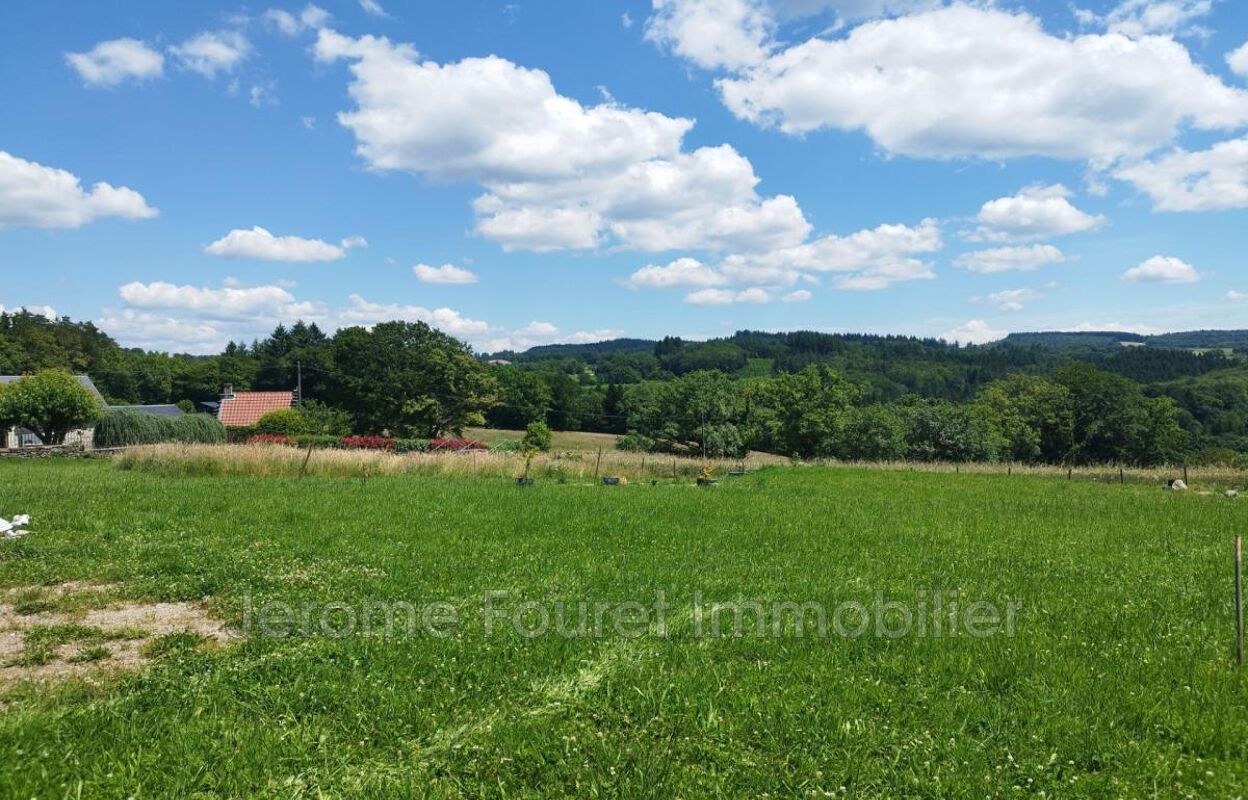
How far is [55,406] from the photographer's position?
39.8 meters

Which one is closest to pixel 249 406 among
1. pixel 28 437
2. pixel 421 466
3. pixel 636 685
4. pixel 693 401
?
pixel 28 437

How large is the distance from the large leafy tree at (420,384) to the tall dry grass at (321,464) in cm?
3326

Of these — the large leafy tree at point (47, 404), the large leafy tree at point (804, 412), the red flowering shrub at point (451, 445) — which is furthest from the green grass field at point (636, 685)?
the large leafy tree at point (804, 412)

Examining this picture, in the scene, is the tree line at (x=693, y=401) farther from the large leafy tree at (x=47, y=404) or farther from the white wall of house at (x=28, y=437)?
the large leafy tree at (x=47, y=404)

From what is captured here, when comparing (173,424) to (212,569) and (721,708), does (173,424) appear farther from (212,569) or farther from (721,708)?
(721,708)

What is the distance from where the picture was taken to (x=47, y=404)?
39594 millimetres

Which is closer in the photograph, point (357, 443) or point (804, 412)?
point (357, 443)

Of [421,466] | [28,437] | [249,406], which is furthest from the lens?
[249,406]

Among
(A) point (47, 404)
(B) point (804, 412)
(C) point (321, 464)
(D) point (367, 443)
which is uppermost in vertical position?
(A) point (47, 404)

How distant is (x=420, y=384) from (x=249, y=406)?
18.9 metres

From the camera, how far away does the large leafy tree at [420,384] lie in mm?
58844

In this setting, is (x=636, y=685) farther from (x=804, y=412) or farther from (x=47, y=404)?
(x=804, y=412)

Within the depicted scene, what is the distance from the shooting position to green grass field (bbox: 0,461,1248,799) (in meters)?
4.43

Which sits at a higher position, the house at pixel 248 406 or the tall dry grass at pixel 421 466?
the house at pixel 248 406
